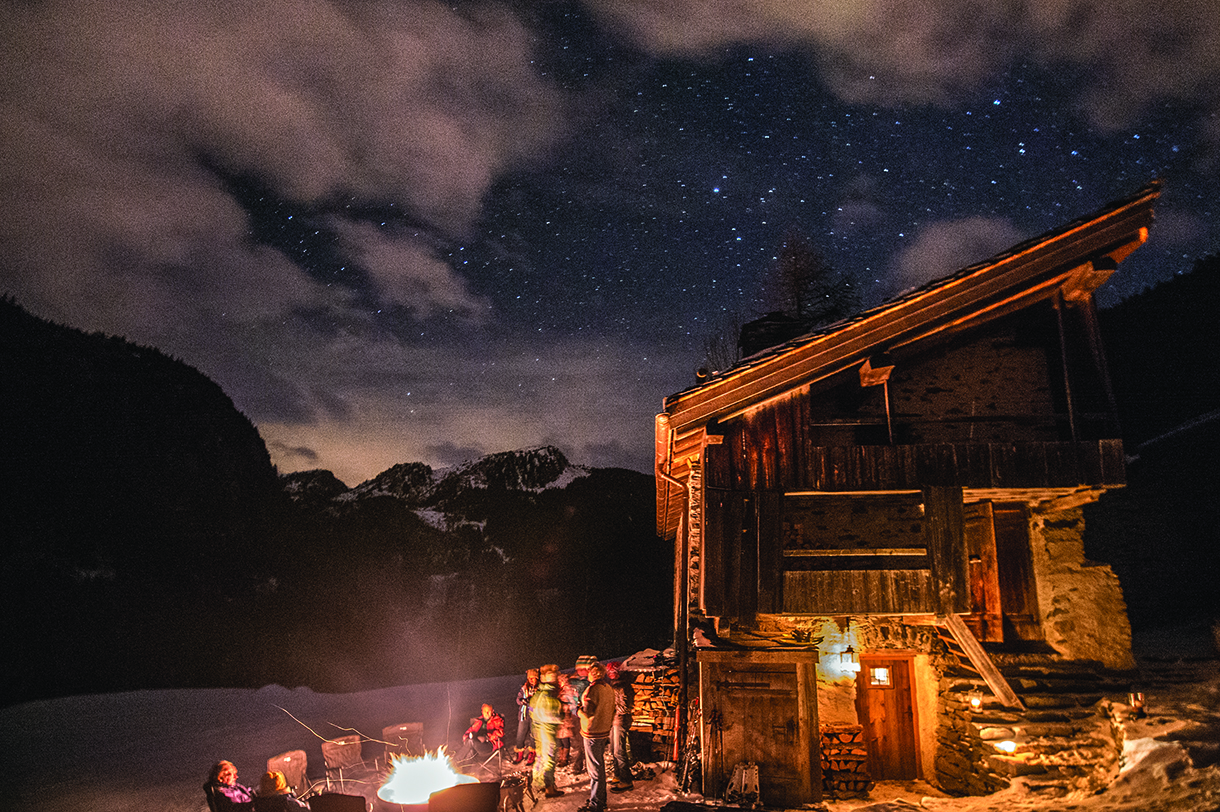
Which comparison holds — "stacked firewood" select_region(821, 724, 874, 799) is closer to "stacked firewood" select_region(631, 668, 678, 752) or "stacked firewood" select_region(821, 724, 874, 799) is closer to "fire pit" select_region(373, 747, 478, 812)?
"stacked firewood" select_region(631, 668, 678, 752)

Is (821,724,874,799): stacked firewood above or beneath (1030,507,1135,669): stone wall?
beneath

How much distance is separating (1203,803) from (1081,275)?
7.56m

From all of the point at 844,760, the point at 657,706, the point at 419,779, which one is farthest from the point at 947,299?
the point at 419,779

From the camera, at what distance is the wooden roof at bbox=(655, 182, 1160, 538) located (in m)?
9.33

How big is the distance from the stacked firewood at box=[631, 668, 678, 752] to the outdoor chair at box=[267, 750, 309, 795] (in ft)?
22.9

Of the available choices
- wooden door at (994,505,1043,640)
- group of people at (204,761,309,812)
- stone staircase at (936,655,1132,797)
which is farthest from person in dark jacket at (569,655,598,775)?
wooden door at (994,505,1043,640)

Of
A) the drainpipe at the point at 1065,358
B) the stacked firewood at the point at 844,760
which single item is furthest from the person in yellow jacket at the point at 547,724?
the drainpipe at the point at 1065,358

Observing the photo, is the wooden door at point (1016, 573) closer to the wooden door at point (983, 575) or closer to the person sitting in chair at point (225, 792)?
the wooden door at point (983, 575)

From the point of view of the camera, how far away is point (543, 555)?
1447 inches

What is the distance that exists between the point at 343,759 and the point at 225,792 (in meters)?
5.31

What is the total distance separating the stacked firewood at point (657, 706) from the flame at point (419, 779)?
18.0 ft

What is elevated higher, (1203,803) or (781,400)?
(781,400)

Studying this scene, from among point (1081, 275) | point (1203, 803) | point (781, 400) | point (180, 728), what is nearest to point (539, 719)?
point (781, 400)

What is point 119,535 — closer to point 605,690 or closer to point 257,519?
point 257,519
